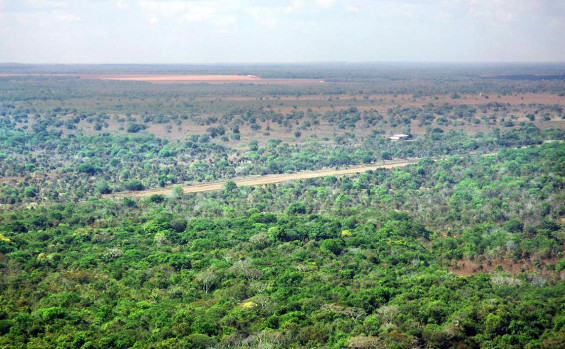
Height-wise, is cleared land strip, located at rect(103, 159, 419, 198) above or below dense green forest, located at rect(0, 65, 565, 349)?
below

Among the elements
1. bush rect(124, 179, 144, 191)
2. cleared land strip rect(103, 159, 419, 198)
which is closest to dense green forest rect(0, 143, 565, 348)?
cleared land strip rect(103, 159, 419, 198)

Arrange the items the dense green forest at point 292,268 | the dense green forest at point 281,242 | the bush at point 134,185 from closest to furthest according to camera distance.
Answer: the dense green forest at point 292,268, the dense green forest at point 281,242, the bush at point 134,185

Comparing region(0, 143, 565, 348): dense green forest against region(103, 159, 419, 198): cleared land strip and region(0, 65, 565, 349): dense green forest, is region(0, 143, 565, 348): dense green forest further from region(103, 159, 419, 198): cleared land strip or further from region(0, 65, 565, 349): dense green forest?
region(103, 159, 419, 198): cleared land strip

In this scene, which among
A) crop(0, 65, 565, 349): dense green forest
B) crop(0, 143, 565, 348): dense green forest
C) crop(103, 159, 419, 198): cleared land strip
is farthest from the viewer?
crop(103, 159, 419, 198): cleared land strip

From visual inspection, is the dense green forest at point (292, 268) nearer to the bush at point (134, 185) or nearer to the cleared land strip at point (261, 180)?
the cleared land strip at point (261, 180)

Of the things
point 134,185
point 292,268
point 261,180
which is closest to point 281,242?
point 292,268

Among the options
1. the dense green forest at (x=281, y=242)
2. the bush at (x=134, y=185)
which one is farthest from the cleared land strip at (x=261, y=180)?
the dense green forest at (x=281, y=242)

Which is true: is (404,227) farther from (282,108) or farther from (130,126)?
(282,108)

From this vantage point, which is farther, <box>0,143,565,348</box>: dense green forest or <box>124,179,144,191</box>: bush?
<box>124,179,144,191</box>: bush
